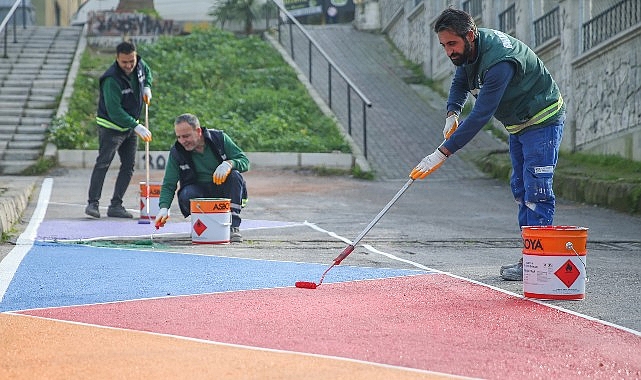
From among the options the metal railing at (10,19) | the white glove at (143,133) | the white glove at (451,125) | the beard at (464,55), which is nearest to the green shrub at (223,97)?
the metal railing at (10,19)

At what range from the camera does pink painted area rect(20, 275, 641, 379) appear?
425 cm

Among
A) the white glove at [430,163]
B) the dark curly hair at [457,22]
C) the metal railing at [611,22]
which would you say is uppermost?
the metal railing at [611,22]

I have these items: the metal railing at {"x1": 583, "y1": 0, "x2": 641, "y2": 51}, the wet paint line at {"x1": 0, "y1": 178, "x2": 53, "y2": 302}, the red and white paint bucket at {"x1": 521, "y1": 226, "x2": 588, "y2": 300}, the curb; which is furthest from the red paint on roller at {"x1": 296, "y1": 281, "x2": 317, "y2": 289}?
the curb

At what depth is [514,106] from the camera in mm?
6586

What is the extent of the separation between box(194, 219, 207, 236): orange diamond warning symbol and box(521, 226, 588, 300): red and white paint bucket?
3.80m

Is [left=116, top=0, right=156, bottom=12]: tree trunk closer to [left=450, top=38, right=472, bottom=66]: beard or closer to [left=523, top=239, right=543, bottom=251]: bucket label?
[left=450, top=38, right=472, bottom=66]: beard

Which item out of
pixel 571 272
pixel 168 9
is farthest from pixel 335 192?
pixel 168 9

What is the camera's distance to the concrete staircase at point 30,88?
1891 cm

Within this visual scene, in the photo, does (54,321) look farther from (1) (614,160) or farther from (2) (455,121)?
(1) (614,160)

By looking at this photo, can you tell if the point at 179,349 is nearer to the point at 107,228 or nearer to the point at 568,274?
the point at 568,274

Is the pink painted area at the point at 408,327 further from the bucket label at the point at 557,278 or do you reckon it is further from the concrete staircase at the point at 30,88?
the concrete staircase at the point at 30,88

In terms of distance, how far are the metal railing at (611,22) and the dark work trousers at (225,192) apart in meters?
7.48

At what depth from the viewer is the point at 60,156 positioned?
1850 centimetres

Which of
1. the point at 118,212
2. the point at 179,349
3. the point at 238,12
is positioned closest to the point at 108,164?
the point at 118,212
